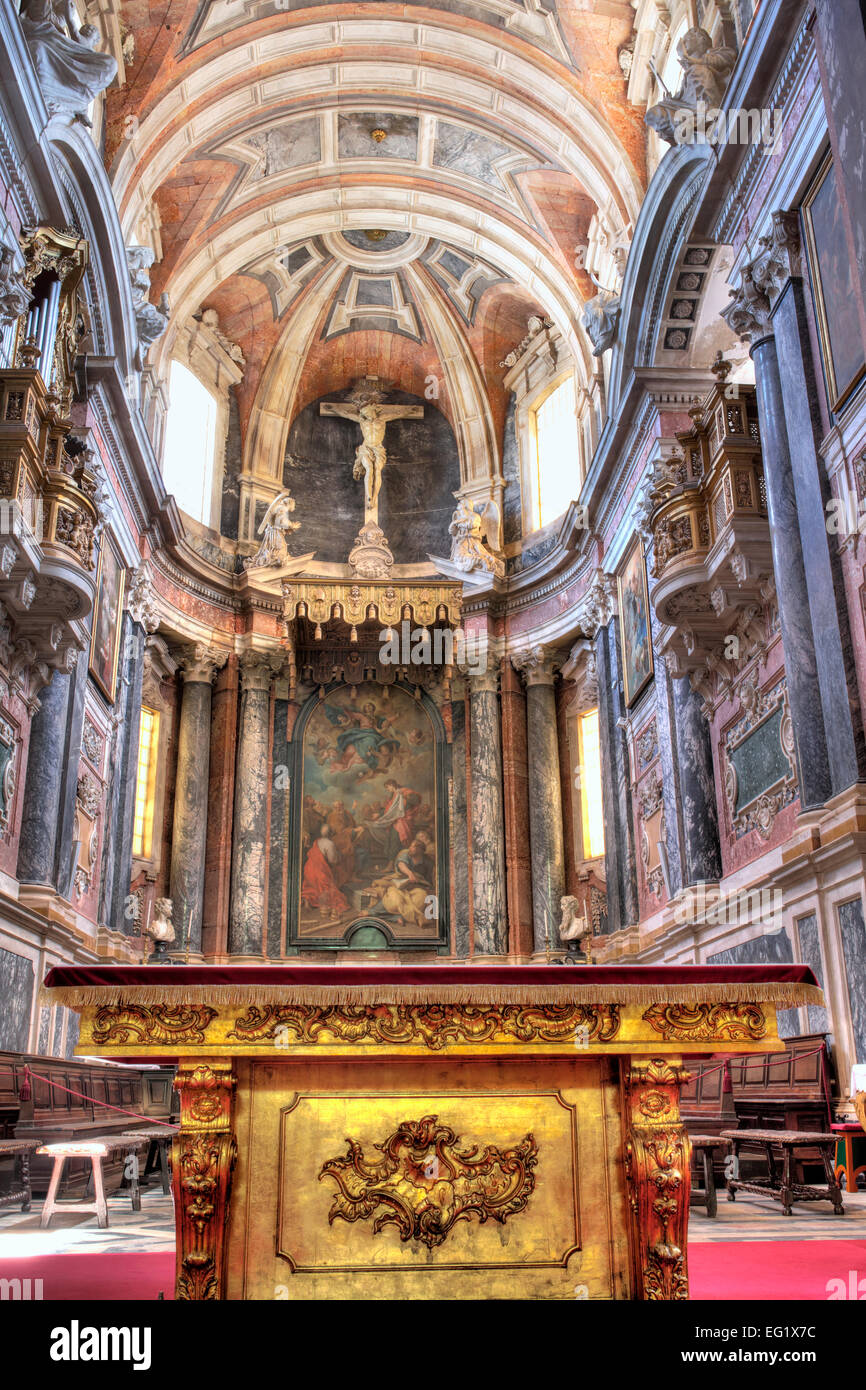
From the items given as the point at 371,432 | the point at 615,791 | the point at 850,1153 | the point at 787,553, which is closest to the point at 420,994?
the point at 850,1153

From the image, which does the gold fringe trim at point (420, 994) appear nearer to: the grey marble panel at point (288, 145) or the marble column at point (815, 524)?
the marble column at point (815, 524)

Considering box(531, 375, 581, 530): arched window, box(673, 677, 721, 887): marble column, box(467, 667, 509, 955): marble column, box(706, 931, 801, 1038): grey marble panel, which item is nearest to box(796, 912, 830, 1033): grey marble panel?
box(706, 931, 801, 1038): grey marble panel

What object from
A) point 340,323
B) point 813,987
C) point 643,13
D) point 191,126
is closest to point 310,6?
point 191,126

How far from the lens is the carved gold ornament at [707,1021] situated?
4.02 metres

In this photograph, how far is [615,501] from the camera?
658 inches

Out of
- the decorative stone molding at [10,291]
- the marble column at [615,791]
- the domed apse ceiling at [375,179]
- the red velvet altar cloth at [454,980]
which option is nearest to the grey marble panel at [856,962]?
the red velvet altar cloth at [454,980]

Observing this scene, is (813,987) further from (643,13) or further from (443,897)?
(443,897)

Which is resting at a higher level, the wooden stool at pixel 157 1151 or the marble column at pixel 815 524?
the marble column at pixel 815 524

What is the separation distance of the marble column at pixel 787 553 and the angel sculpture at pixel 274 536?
11274mm

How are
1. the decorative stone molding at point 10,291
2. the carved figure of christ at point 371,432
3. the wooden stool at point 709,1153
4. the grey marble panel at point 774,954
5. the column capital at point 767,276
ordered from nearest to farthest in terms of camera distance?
the wooden stool at point 709,1153 < the grey marble panel at point 774,954 < the column capital at point 767,276 < the decorative stone molding at point 10,291 < the carved figure of christ at point 371,432

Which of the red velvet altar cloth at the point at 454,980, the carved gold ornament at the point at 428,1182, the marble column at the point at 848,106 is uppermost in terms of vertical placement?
the marble column at the point at 848,106

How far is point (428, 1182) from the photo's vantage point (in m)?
3.96

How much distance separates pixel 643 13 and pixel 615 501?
20.8ft
